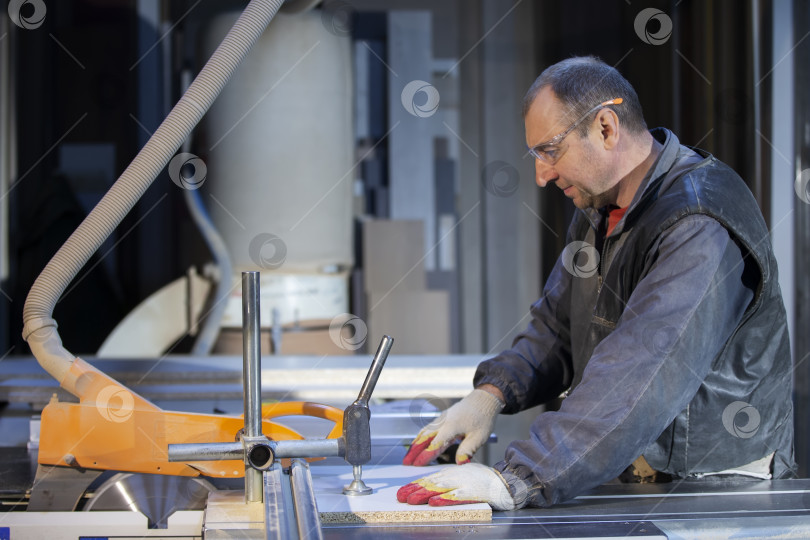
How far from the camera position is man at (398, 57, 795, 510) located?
43.8 inches

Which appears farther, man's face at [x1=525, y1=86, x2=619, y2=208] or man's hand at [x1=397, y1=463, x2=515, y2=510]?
man's face at [x1=525, y1=86, x2=619, y2=208]

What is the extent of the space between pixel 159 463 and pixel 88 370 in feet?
0.67

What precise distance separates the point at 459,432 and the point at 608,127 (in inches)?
24.0

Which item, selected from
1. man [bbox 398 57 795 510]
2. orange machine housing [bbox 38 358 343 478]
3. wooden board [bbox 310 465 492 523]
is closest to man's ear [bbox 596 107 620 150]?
man [bbox 398 57 795 510]

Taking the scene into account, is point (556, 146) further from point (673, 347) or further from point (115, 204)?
point (115, 204)

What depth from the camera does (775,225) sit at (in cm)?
244

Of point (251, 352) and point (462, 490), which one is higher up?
point (251, 352)

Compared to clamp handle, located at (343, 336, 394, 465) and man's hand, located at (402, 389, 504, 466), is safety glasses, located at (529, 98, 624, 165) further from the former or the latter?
clamp handle, located at (343, 336, 394, 465)

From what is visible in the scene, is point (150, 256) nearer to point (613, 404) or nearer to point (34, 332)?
point (34, 332)

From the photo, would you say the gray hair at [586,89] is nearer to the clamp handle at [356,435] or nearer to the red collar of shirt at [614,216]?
the red collar of shirt at [614,216]

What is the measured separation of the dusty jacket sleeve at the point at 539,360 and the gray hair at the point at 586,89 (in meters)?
0.36

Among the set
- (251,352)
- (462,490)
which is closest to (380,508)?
(462,490)

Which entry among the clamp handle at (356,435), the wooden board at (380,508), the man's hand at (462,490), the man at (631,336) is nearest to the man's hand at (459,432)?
the man at (631,336)

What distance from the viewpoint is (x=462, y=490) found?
1097 mm
